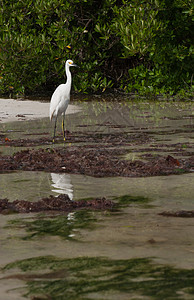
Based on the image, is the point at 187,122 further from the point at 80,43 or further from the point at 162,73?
the point at 80,43

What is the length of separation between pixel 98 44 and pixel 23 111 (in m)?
9.13

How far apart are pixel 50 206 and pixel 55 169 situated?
7.78 feet

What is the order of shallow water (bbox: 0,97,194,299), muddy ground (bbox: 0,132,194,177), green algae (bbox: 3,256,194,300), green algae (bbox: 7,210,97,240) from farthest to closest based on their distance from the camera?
muddy ground (bbox: 0,132,194,177) → green algae (bbox: 7,210,97,240) → shallow water (bbox: 0,97,194,299) → green algae (bbox: 3,256,194,300)

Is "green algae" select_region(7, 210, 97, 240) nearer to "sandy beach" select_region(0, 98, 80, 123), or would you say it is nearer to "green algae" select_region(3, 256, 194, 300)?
"green algae" select_region(3, 256, 194, 300)

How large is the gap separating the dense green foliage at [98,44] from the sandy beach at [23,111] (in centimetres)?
430

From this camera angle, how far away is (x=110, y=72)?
26688 millimetres

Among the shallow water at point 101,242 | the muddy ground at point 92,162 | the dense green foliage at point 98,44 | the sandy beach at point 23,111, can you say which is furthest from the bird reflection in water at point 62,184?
the dense green foliage at point 98,44

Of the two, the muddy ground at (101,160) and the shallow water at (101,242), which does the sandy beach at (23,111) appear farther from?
the shallow water at (101,242)

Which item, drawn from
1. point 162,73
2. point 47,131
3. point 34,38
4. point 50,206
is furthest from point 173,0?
point 50,206

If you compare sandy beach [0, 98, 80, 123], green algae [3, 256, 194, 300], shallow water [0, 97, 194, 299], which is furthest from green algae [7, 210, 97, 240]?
sandy beach [0, 98, 80, 123]

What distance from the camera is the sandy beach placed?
1540 centimetres

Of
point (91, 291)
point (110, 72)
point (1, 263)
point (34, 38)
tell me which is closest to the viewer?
point (91, 291)

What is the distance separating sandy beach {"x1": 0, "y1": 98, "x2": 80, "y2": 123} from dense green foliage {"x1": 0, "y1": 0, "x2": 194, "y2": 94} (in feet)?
14.1

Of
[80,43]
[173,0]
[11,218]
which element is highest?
[173,0]
